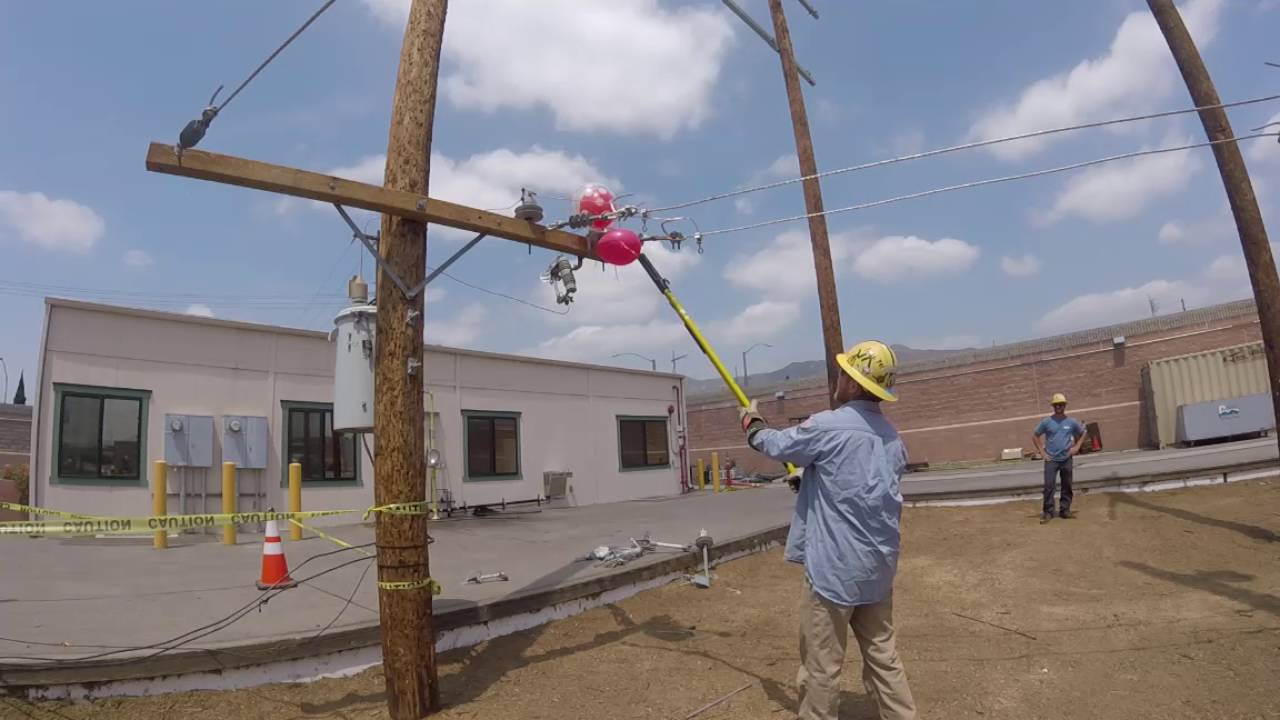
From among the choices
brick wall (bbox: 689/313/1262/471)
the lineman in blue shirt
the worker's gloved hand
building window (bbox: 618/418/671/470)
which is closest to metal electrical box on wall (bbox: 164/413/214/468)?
building window (bbox: 618/418/671/470)

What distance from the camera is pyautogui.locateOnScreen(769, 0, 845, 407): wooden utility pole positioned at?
10.2 metres

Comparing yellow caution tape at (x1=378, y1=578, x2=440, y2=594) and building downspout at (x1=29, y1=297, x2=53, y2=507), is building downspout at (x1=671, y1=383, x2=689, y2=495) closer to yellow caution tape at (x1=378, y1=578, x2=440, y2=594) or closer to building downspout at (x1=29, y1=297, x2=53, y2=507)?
building downspout at (x1=29, y1=297, x2=53, y2=507)

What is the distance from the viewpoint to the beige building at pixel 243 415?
39.5 ft

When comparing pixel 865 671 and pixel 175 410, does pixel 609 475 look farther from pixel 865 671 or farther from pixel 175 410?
pixel 865 671

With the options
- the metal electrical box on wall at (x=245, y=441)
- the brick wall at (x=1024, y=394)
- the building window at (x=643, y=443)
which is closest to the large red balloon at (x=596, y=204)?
the metal electrical box on wall at (x=245, y=441)

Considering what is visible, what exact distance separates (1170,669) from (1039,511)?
6150 mm

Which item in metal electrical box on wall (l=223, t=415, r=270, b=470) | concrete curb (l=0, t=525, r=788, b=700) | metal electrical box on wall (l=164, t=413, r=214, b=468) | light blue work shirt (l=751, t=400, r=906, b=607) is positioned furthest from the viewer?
metal electrical box on wall (l=223, t=415, r=270, b=470)

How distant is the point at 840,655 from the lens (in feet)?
12.6

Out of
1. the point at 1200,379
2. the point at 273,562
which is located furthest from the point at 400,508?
the point at 1200,379

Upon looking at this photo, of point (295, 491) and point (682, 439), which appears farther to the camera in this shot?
point (682, 439)

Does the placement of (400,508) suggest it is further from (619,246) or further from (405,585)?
(619,246)

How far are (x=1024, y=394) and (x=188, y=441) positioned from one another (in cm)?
3003

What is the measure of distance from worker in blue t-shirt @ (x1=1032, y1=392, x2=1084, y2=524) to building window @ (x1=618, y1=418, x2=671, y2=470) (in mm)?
12213

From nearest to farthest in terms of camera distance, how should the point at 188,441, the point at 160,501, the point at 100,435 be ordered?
the point at 160,501 → the point at 100,435 → the point at 188,441
